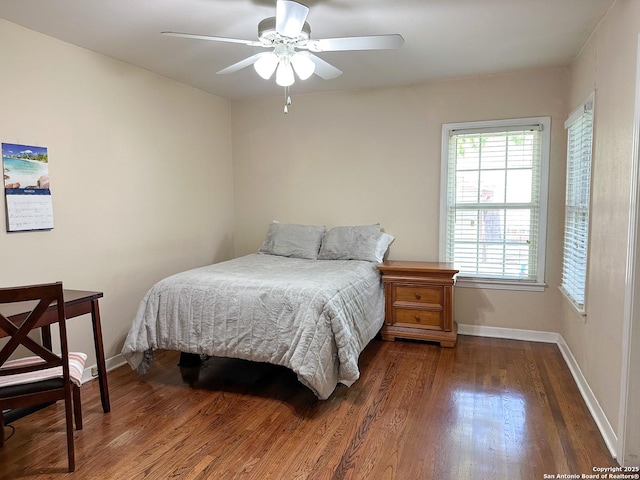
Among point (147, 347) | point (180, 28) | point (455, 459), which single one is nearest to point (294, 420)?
point (455, 459)

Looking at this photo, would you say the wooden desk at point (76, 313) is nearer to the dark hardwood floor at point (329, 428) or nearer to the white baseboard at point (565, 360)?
the dark hardwood floor at point (329, 428)

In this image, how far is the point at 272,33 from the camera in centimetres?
237

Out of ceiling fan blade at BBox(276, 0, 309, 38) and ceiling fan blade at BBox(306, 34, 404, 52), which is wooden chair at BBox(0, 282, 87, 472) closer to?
ceiling fan blade at BBox(276, 0, 309, 38)

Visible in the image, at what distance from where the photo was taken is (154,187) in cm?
381

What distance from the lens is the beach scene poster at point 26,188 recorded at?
2664 mm

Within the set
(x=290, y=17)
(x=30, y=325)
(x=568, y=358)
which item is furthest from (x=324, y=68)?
(x=568, y=358)

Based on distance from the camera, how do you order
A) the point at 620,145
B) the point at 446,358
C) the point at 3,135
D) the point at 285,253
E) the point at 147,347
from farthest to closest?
the point at 285,253 → the point at 446,358 → the point at 147,347 → the point at 3,135 → the point at 620,145

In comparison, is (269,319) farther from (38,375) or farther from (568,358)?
(568,358)

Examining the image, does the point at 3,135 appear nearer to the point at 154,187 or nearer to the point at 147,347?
the point at 154,187

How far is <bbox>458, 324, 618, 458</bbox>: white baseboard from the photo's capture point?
2.25 meters

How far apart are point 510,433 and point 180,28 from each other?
316 centimetres

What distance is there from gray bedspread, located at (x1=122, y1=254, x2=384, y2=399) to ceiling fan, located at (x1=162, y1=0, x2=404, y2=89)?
4.48 feet

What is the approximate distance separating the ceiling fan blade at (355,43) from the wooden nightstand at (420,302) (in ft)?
6.46

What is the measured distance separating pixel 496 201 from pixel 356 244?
4.46 feet
